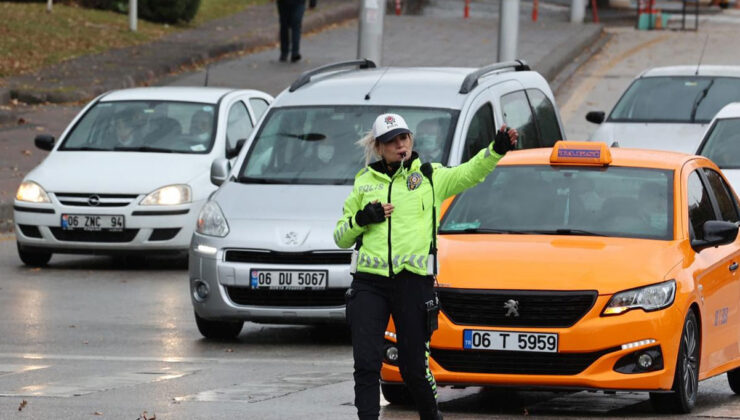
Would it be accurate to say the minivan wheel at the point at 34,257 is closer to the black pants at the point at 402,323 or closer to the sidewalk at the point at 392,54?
the sidewalk at the point at 392,54

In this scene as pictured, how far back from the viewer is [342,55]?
32.1 meters

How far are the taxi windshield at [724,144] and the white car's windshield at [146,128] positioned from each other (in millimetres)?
4548

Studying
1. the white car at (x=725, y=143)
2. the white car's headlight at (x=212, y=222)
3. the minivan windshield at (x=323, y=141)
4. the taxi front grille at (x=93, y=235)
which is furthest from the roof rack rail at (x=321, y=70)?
the white car at (x=725, y=143)

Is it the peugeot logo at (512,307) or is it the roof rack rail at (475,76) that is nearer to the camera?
the peugeot logo at (512,307)

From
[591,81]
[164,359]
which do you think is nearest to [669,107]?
[164,359]

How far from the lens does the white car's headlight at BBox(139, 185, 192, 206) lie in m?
15.9

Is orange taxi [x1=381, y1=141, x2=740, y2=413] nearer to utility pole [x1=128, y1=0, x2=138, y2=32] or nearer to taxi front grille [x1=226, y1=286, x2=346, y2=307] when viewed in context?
taxi front grille [x1=226, y1=286, x2=346, y2=307]

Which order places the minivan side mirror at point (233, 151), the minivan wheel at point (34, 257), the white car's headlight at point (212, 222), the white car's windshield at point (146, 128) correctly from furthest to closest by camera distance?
1. the white car's windshield at point (146, 128)
2. the minivan wheel at point (34, 257)
3. the minivan side mirror at point (233, 151)
4. the white car's headlight at point (212, 222)

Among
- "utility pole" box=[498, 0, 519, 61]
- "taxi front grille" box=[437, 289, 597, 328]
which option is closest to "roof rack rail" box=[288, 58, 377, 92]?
"taxi front grille" box=[437, 289, 597, 328]

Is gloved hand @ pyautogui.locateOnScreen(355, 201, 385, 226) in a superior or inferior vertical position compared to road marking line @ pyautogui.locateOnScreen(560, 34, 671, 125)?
superior

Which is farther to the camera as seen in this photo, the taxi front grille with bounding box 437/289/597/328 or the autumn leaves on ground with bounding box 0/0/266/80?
the autumn leaves on ground with bounding box 0/0/266/80

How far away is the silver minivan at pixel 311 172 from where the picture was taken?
11.9 meters

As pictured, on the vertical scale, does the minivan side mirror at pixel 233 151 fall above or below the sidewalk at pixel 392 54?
above

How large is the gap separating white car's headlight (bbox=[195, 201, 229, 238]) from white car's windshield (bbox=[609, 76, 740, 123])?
26.3ft
